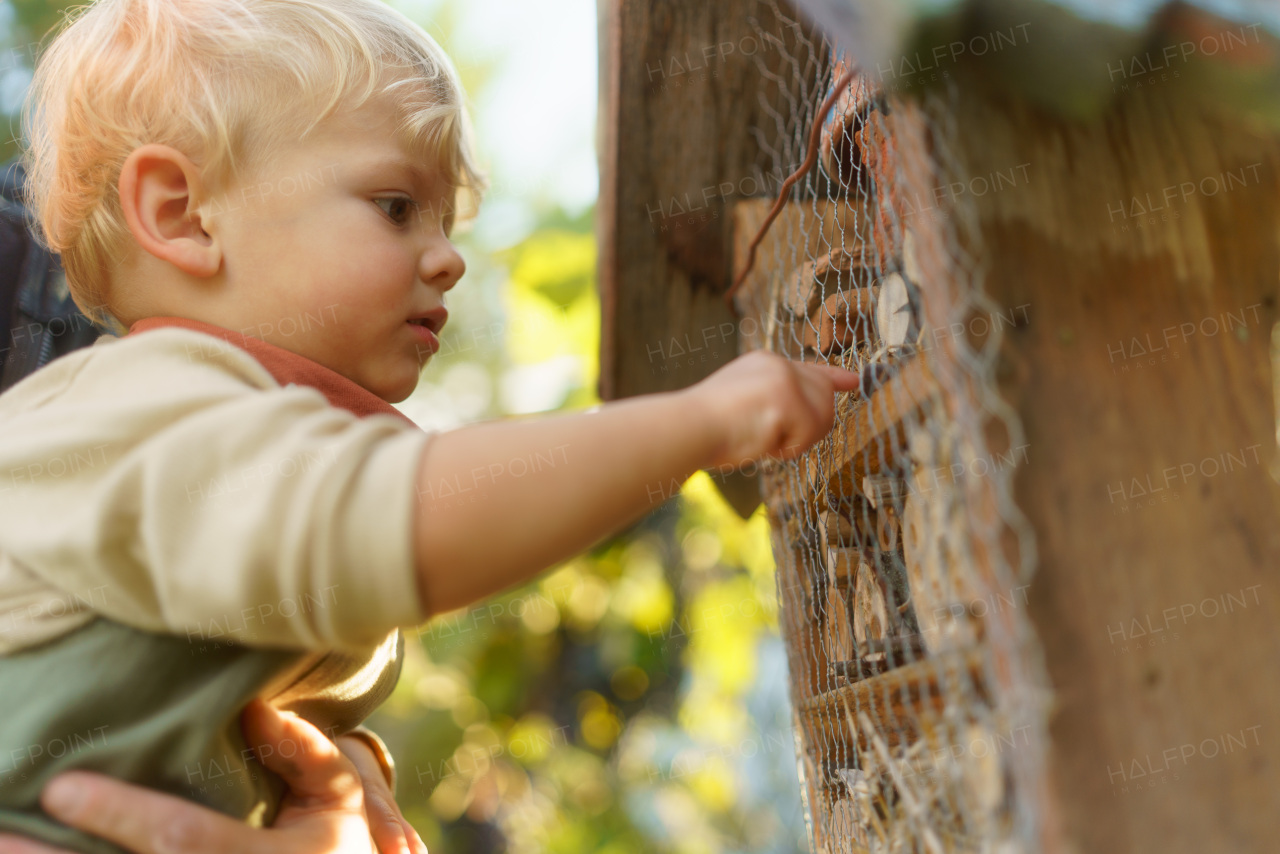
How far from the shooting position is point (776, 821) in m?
3.86

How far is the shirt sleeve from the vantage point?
596 mm

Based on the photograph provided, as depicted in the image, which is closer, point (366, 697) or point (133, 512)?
point (133, 512)

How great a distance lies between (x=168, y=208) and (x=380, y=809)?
2.29 feet

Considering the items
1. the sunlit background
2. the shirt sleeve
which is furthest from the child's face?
the sunlit background

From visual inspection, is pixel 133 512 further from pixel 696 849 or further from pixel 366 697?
pixel 696 849

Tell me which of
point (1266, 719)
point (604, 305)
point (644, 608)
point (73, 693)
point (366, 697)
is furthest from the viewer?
point (644, 608)

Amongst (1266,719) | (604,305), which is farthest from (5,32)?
(1266,719)

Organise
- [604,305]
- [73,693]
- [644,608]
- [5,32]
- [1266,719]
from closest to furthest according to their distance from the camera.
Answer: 1. [1266,719]
2. [73,693]
3. [604,305]
4. [5,32]
5. [644,608]

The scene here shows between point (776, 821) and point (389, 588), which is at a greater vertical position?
point (389, 588)

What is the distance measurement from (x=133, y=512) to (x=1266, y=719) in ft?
→ 2.49

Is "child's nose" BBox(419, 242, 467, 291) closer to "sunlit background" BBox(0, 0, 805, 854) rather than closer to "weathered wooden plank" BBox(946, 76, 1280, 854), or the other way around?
"weathered wooden plank" BBox(946, 76, 1280, 854)

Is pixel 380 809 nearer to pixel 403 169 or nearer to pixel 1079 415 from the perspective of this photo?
pixel 403 169

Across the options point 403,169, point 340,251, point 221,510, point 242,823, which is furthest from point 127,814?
point 403,169

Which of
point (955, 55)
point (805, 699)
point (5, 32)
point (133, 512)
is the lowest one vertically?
point (805, 699)
